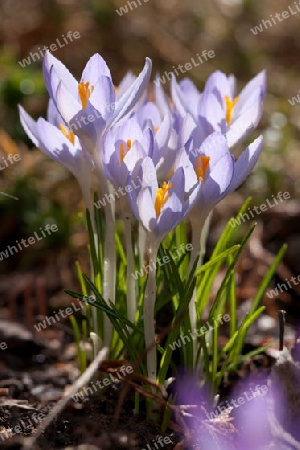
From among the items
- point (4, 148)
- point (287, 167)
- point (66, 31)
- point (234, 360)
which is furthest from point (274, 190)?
point (66, 31)

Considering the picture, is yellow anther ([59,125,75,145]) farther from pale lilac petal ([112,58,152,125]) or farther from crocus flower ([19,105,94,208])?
pale lilac petal ([112,58,152,125])

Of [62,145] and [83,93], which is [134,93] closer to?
[83,93]

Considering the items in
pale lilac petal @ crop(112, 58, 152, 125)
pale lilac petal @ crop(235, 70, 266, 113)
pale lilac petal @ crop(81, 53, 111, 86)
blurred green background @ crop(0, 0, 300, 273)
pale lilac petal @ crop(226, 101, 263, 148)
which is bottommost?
pale lilac petal @ crop(226, 101, 263, 148)

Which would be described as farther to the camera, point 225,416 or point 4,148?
point 4,148

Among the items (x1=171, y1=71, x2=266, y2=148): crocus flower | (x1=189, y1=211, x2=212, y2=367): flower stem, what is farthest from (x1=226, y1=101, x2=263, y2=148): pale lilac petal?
(x1=189, y1=211, x2=212, y2=367): flower stem

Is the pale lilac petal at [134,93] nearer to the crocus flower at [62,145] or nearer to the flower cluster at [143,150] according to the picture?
the flower cluster at [143,150]

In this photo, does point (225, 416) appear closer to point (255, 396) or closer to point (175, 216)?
point (255, 396)
